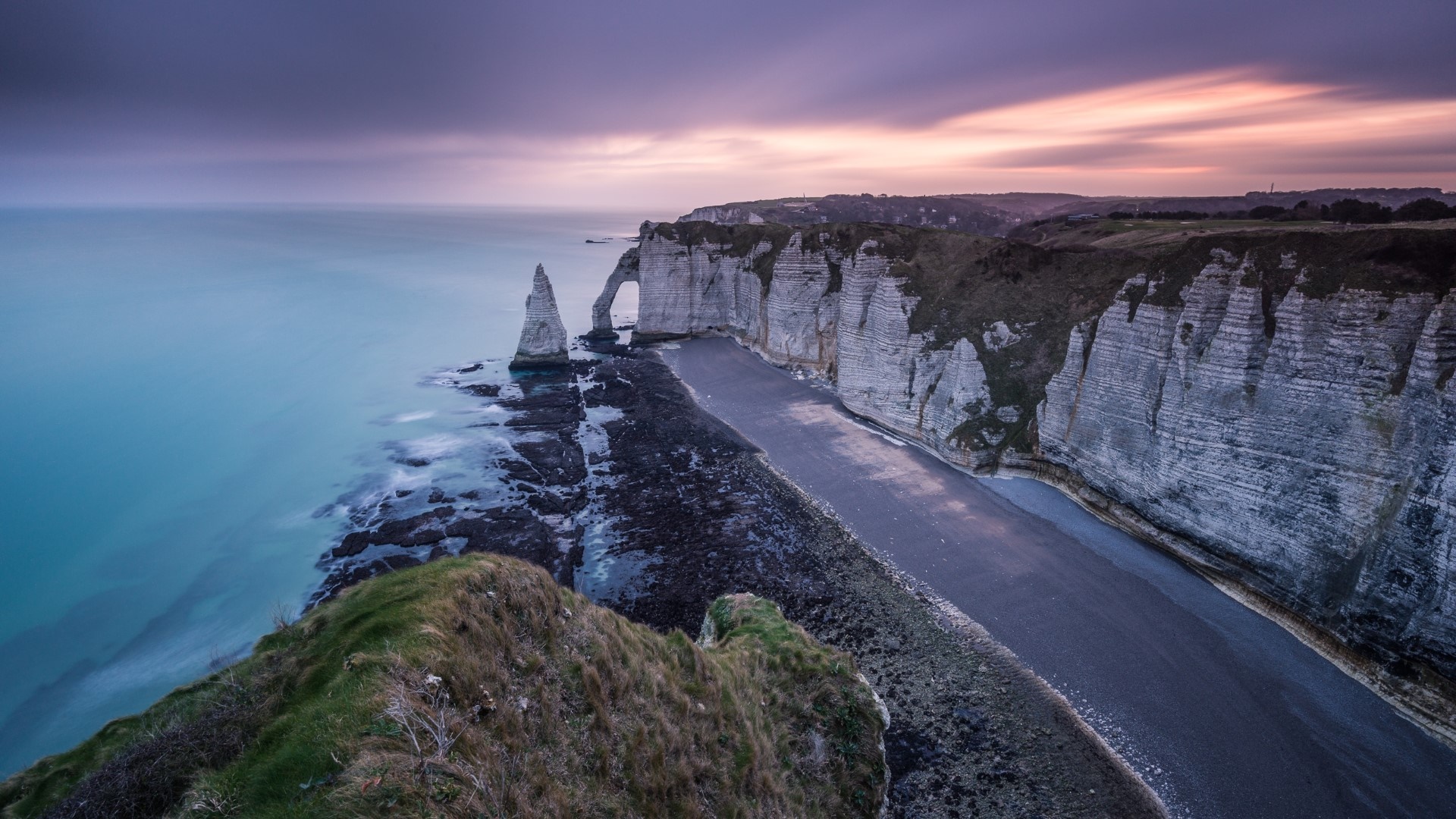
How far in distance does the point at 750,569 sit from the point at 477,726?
1298cm

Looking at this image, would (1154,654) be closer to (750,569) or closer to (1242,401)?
(1242,401)

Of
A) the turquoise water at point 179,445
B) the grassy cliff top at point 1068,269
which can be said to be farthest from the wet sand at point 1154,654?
the turquoise water at point 179,445

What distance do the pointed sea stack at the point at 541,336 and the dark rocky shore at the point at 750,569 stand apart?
9125 mm

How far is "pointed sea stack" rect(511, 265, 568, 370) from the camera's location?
134 feet

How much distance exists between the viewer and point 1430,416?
12961 millimetres

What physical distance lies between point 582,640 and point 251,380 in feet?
136

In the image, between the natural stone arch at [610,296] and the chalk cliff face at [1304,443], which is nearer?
the chalk cliff face at [1304,443]

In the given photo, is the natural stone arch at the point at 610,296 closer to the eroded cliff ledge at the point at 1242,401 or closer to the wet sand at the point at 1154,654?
the eroded cliff ledge at the point at 1242,401

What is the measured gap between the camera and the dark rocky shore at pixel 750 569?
11.9 metres

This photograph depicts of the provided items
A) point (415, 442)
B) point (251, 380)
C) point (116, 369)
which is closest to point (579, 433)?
point (415, 442)

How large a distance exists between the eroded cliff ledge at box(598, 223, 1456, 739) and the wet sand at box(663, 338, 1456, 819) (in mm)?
969

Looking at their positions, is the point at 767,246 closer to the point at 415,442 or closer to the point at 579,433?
the point at 579,433

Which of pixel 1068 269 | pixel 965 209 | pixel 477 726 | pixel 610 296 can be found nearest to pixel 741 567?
pixel 477 726

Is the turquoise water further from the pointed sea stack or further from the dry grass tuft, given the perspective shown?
the dry grass tuft
